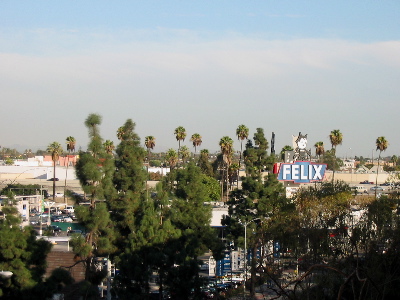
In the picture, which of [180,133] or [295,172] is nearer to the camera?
[295,172]

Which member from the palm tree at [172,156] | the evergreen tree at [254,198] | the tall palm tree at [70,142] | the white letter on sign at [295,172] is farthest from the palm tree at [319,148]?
the evergreen tree at [254,198]

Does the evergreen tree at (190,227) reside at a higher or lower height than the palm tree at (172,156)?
lower

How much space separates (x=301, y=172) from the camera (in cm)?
5653

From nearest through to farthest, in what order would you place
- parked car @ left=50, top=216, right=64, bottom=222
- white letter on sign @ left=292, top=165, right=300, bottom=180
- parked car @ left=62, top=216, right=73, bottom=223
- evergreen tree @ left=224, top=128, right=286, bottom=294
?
evergreen tree @ left=224, top=128, right=286, bottom=294
white letter on sign @ left=292, top=165, right=300, bottom=180
parked car @ left=50, top=216, right=64, bottom=222
parked car @ left=62, top=216, right=73, bottom=223

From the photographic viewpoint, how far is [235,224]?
1649 inches

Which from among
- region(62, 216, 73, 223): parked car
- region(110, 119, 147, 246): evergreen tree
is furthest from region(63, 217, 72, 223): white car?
region(110, 119, 147, 246): evergreen tree

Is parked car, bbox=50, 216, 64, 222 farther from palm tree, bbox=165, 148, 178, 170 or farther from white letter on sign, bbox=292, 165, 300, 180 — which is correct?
white letter on sign, bbox=292, 165, 300, 180

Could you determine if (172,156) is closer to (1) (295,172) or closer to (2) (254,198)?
(1) (295,172)

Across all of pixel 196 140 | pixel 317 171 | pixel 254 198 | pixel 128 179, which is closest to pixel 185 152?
pixel 196 140

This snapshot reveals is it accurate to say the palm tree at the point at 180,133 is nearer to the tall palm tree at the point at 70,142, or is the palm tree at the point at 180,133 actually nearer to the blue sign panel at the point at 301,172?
the tall palm tree at the point at 70,142

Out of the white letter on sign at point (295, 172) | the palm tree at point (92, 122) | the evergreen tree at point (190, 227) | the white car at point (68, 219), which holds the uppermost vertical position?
the palm tree at point (92, 122)

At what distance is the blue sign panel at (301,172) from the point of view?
55822mm

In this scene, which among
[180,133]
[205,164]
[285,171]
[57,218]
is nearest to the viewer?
[285,171]

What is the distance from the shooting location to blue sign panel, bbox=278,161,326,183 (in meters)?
55.8
